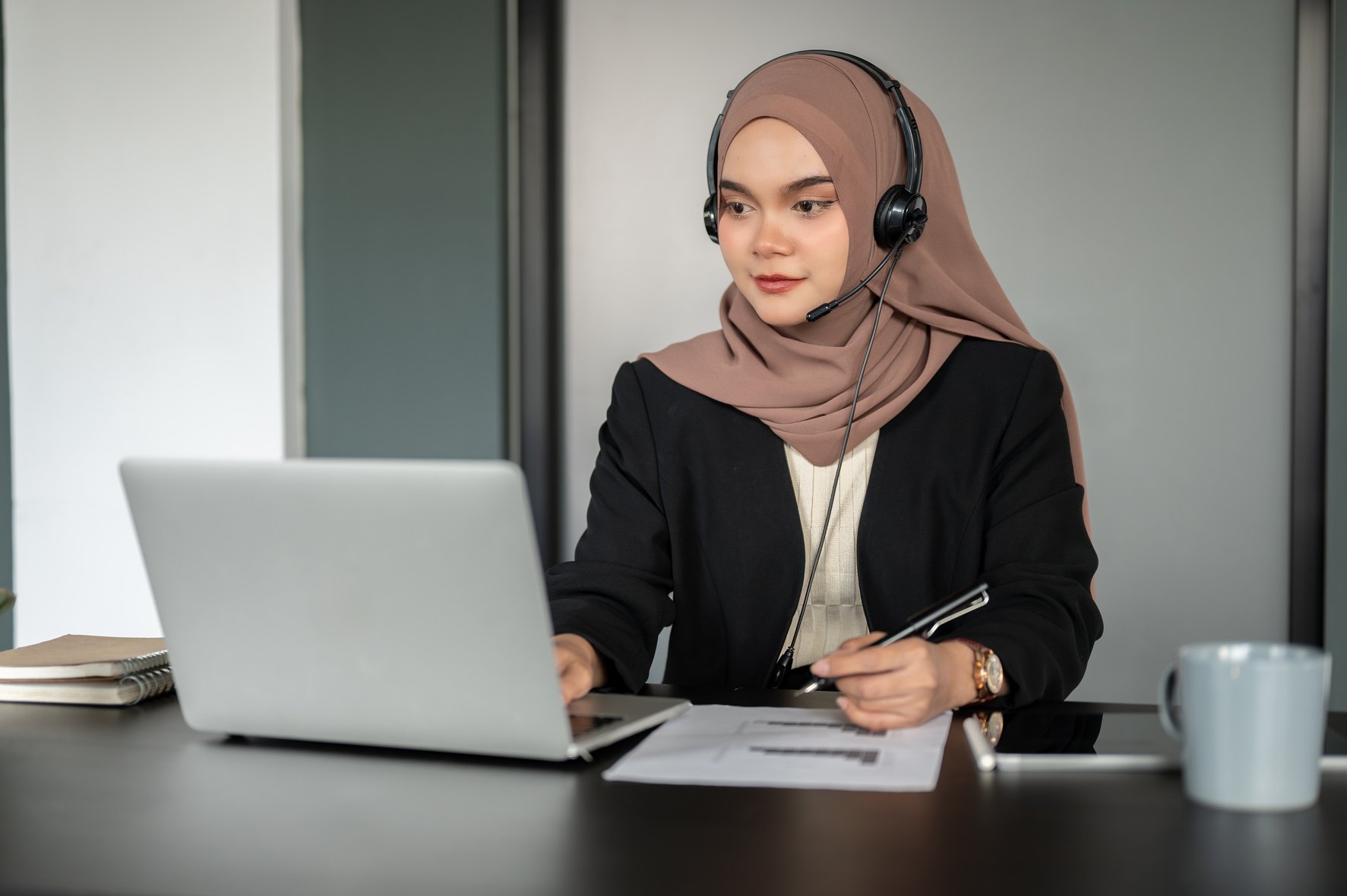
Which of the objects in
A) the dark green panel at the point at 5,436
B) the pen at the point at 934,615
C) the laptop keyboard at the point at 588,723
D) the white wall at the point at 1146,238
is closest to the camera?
the laptop keyboard at the point at 588,723

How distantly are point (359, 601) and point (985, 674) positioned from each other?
518 mm

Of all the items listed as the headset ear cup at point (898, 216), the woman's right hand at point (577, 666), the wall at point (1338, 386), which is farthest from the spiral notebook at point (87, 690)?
the wall at point (1338, 386)

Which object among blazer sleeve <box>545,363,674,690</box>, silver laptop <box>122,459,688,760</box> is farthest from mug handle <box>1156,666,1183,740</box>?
blazer sleeve <box>545,363,674,690</box>

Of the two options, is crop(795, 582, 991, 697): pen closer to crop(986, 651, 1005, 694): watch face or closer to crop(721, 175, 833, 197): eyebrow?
crop(986, 651, 1005, 694): watch face

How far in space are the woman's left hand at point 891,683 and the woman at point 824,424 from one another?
0.42 metres

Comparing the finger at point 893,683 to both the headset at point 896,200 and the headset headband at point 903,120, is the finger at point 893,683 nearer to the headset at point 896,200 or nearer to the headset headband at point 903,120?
the headset at point 896,200

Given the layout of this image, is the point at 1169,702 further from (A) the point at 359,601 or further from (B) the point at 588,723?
(A) the point at 359,601

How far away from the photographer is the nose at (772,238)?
54.8 inches

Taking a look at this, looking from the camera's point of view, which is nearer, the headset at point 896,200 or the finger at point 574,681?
the finger at point 574,681

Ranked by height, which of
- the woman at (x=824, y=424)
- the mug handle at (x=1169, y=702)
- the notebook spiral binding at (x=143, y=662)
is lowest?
the notebook spiral binding at (x=143, y=662)

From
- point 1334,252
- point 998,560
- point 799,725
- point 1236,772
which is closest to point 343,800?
point 799,725

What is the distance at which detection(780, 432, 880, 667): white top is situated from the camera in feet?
4.73

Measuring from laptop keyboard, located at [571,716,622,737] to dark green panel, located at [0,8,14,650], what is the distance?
2206 millimetres

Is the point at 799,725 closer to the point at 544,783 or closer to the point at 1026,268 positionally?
the point at 544,783
